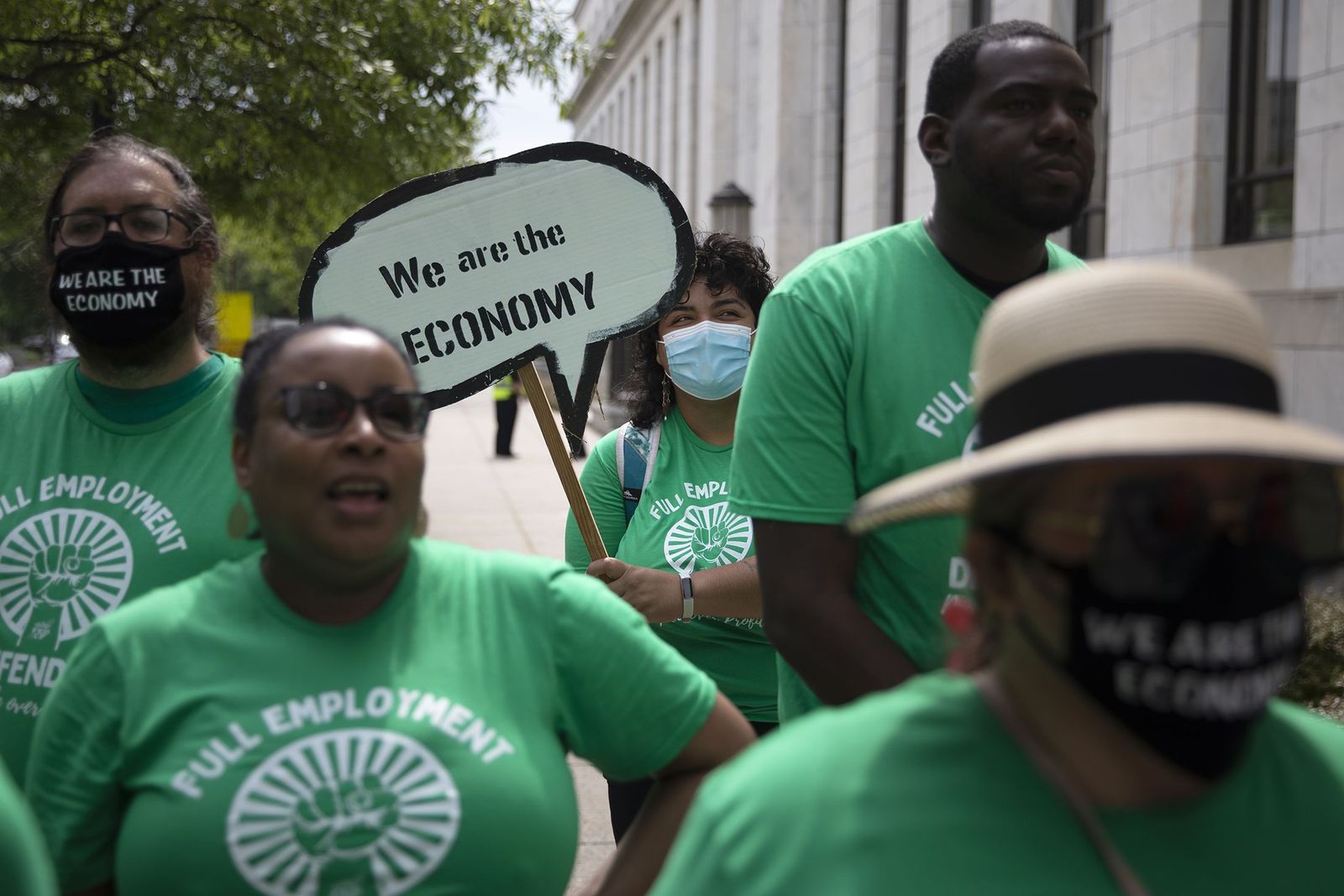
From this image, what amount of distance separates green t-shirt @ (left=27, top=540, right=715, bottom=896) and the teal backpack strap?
1711 millimetres

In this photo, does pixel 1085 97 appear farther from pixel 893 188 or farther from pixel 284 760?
pixel 893 188

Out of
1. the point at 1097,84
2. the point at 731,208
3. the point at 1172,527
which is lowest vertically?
the point at 1172,527

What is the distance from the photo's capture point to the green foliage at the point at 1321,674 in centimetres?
529

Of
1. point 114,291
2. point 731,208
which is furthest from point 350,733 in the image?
point 731,208

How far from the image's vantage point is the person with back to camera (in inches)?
140

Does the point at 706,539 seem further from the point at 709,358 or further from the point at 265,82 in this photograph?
the point at 265,82

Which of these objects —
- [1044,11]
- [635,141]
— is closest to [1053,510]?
[1044,11]

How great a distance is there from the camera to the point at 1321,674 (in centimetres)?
534

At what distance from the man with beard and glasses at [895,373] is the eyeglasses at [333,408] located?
0.63 metres

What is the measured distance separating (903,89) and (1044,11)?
479 cm

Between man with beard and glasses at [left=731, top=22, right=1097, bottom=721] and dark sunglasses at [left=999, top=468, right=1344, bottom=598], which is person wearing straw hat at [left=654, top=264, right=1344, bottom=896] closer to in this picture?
dark sunglasses at [left=999, top=468, right=1344, bottom=598]

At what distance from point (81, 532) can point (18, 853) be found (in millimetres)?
1257

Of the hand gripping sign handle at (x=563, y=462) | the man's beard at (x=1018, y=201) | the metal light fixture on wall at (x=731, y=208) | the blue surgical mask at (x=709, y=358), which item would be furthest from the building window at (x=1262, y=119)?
the man's beard at (x=1018, y=201)

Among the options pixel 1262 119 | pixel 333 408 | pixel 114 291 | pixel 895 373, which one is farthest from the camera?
pixel 1262 119
